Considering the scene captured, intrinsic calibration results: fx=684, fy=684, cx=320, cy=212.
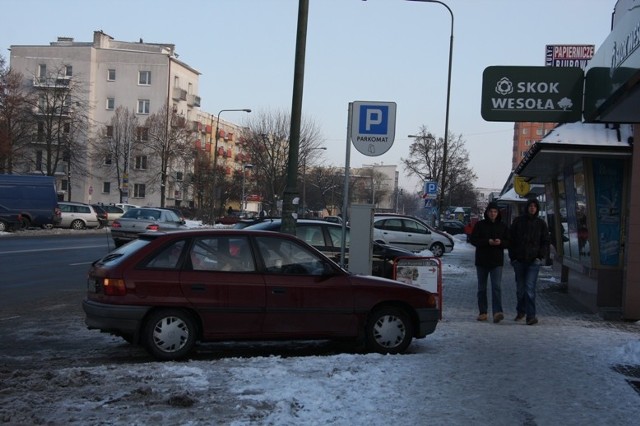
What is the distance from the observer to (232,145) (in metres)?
102

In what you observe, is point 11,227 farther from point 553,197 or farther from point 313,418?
point 313,418

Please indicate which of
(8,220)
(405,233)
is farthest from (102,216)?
(405,233)

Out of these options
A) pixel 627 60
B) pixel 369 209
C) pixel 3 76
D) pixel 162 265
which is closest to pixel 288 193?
pixel 369 209

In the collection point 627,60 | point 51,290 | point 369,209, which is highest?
point 627,60

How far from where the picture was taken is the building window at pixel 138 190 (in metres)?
73.3

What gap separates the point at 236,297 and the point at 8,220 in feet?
95.8

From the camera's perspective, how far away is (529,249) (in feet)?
33.1

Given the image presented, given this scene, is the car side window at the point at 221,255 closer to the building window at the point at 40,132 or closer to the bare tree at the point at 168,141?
the building window at the point at 40,132

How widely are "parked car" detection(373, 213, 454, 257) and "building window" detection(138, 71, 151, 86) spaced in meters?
52.6

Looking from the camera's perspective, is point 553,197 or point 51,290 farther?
point 553,197

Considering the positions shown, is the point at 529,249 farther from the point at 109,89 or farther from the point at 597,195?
the point at 109,89

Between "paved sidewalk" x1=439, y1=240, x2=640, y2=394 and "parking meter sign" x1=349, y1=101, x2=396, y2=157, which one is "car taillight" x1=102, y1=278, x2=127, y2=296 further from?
"paved sidewalk" x1=439, y1=240, x2=640, y2=394

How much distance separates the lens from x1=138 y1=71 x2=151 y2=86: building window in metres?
73.4

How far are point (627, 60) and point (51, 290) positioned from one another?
1180cm
